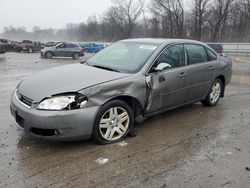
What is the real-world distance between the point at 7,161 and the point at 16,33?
177 m

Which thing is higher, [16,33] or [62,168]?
[16,33]

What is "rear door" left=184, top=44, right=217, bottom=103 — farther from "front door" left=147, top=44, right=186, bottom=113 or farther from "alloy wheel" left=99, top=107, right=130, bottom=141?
"alloy wheel" left=99, top=107, right=130, bottom=141

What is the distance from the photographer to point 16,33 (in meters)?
163

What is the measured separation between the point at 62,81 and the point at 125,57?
1.41m

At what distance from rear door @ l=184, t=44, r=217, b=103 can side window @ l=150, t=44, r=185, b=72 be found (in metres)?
0.20

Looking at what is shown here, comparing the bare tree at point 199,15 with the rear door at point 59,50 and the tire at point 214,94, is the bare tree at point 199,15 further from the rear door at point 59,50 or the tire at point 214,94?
the tire at point 214,94

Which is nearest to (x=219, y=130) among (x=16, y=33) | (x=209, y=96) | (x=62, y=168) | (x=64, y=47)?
(x=209, y=96)

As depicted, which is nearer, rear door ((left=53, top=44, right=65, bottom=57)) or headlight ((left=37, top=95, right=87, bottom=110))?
headlight ((left=37, top=95, right=87, bottom=110))

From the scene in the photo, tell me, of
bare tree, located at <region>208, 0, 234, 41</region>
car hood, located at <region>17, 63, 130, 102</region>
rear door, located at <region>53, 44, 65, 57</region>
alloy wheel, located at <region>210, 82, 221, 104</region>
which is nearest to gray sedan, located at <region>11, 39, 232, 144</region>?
car hood, located at <region>17, 63, 130, 102</region>

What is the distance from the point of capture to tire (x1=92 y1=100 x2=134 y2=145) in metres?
3.75

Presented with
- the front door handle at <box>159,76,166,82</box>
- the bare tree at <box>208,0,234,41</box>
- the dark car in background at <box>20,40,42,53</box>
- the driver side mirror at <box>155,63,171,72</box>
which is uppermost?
the bare tree at <box>208,0,234,41</box>

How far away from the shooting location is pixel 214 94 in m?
6.18

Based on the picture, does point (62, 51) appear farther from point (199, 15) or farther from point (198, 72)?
point (199, 15)

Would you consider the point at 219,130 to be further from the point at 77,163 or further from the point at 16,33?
the point at 16,33
